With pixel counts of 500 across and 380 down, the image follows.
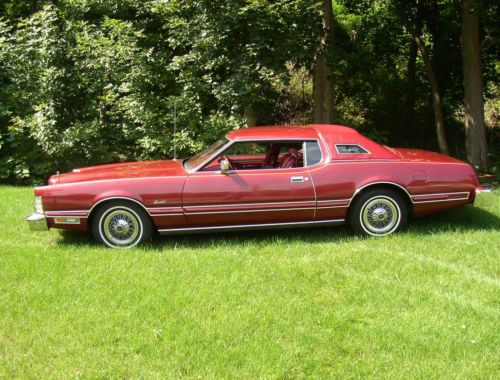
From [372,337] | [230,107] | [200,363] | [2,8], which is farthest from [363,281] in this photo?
[2,8]

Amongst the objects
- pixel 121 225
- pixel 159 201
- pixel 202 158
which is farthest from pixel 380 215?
pixel 121 225

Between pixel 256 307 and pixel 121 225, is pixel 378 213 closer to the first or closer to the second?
pixel 256 307

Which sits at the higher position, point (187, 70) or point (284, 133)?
point (187, 70)

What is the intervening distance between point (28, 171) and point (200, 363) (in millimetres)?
8358

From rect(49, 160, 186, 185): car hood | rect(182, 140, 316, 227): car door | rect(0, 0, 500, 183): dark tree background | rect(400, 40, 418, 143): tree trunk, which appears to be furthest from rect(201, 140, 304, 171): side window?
rect(400, 40, 418, 143): tree trunk

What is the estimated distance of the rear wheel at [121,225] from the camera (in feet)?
18.2

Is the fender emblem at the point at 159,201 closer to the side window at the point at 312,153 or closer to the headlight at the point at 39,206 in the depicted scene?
the headlight at the point at 39,206

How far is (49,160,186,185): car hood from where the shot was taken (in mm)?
5621

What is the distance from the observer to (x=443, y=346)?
3.40m

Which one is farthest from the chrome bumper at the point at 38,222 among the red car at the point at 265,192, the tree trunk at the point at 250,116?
the tree trunk at the point at 250,116

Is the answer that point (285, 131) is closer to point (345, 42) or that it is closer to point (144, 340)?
point (144, 340)

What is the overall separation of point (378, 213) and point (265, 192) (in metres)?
1.37

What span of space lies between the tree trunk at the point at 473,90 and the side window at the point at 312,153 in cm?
517

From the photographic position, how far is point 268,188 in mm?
5555
